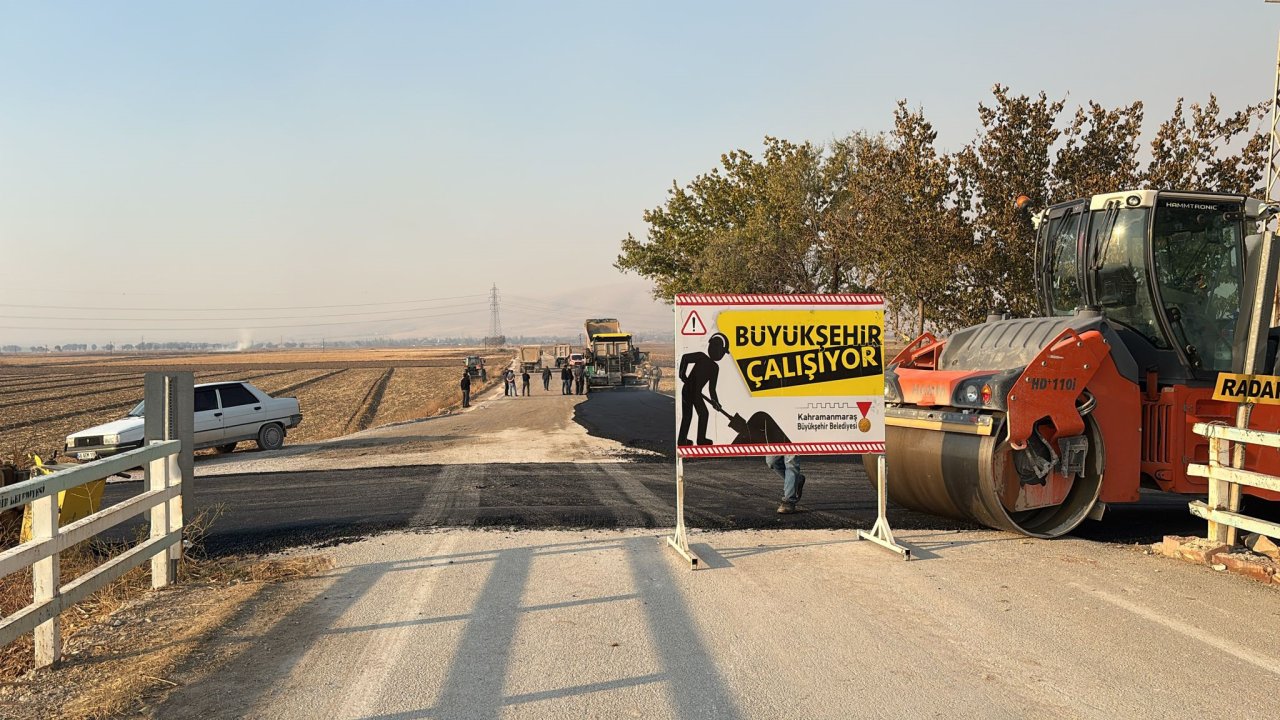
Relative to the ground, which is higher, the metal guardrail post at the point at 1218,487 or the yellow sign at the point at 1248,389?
the yellow sign at the point at 1248,389

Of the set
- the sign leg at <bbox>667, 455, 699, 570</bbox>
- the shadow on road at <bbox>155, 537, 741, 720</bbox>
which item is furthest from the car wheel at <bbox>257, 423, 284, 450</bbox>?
the sign leg at <bbox>667, 455, 699, 570</bbox>

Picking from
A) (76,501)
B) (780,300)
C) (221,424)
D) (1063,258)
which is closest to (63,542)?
(76,501)

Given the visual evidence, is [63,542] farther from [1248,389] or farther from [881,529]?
[1248,389]

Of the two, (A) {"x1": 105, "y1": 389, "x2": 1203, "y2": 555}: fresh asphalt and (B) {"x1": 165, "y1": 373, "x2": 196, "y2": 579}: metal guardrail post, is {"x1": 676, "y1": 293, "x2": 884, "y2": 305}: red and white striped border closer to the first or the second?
(A) {"x1": 105, "y1": 389, "x2": 1203, "y2": 555}: fresh asphalt

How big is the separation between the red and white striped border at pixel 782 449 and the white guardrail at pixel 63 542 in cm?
429

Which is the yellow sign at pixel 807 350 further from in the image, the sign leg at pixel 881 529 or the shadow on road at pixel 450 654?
the shadow on road at pixel 450 654

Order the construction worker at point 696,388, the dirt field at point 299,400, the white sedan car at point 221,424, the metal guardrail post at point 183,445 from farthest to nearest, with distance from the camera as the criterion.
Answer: the dirt field at point 299,400 → the white sedan car at point 221,424 → the construction worker at point 696,388 → the metal guardrail post at point 183,445

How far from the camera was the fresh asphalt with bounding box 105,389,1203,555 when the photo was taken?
910 centimetres

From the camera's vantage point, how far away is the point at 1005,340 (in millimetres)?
9008

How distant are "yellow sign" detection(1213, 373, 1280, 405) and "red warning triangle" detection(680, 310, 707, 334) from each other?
4.67 metres

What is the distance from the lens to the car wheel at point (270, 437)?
1953cm

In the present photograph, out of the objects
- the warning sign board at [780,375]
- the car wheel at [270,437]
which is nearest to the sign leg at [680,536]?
the warning sign board at [780,375]

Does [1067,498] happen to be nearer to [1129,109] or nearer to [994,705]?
[994,705]

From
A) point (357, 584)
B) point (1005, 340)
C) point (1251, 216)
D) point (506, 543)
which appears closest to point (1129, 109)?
point (1251, 216)
